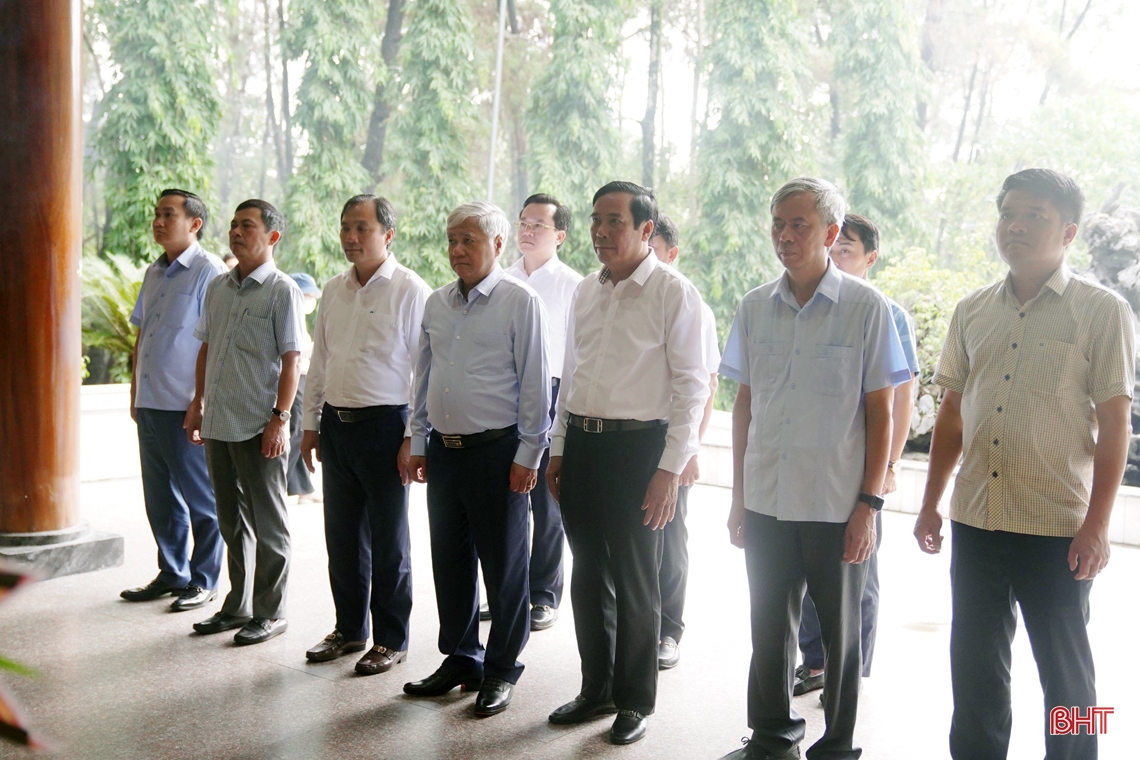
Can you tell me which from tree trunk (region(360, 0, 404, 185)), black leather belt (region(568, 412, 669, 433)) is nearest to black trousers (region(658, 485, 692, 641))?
black leather belt (region(568, 412, 669, 433))

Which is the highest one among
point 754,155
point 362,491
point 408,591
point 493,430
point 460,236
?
point 754,155

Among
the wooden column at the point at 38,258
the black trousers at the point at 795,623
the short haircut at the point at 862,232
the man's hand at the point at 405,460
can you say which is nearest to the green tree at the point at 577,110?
the wooden column at the point at 38,258

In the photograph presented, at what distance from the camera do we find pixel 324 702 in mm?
3230

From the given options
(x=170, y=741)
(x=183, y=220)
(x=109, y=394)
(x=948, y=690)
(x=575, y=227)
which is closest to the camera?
(x=170, y=741)

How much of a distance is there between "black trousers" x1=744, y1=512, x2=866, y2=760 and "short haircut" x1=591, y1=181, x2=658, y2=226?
2.88 feet

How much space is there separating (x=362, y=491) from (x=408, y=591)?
37cm

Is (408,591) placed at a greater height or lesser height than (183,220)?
lesser

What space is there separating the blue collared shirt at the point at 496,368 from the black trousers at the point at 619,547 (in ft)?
0.61

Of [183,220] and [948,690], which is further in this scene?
[183,220]

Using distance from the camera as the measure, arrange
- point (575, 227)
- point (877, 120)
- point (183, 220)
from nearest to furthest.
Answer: point (183, 220)
point (877, 120)
point (575, 227)

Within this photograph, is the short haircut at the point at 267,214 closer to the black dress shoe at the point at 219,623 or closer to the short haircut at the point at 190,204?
the short haircut at the point at 190,204

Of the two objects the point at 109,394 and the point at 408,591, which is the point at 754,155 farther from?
the point at 408,591

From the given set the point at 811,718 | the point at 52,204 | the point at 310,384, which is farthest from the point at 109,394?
the point at 811,718

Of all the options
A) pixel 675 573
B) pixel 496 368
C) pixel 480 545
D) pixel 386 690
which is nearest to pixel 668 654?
pixel 675 573
